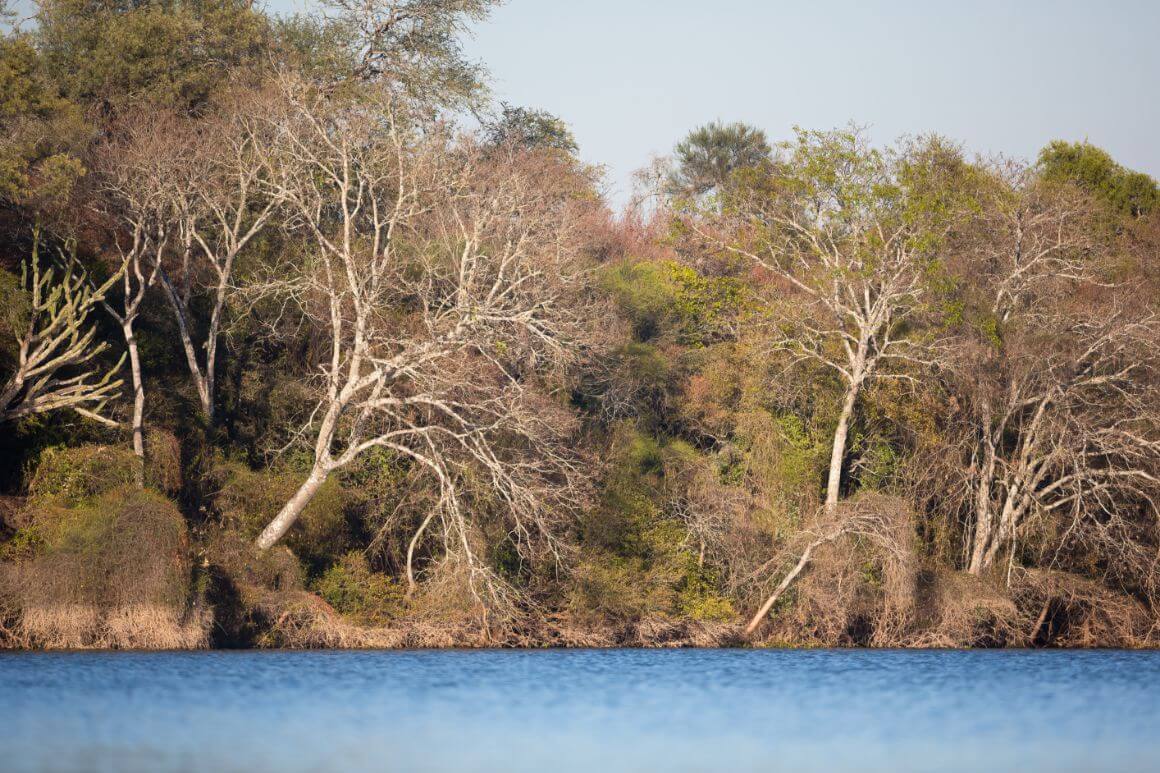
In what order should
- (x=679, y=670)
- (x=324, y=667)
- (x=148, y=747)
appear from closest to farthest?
(x=148, y=747), (x=324, y=667), (x=679, y=670)

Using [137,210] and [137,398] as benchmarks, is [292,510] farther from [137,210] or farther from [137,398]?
[137,210]

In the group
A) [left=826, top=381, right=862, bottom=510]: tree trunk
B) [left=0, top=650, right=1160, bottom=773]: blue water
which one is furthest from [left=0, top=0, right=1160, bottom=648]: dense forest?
[left=0, top=650, right=1160, bottom=773]: blue water

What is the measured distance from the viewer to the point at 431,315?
33.7 m

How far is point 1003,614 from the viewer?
111 feet

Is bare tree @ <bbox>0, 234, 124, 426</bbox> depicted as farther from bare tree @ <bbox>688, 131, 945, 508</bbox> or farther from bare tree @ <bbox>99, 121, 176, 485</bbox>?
bare tree @ <bbox>688, 131, 945, 508</bbox>

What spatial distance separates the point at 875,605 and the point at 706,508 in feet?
17.6

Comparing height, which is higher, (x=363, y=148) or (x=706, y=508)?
(x=363, y=148)

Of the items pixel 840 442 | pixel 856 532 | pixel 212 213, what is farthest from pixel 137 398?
pixel 840 442

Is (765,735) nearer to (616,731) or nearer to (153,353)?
(616,731)

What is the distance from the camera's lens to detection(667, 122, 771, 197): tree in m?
67.6

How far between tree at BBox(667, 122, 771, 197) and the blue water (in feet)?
142

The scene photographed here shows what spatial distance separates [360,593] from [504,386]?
6316 mm

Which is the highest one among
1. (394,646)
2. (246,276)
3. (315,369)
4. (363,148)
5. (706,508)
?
(363,148)

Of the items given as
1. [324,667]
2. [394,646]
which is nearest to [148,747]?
[324,667]
